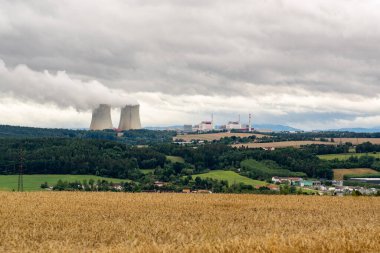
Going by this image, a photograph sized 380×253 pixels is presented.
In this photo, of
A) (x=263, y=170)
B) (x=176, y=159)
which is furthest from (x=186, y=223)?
(x=176, y=159)

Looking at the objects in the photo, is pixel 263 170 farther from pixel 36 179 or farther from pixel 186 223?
pixel 186 223

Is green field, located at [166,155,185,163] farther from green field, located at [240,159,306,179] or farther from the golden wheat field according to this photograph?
the golden wheat field

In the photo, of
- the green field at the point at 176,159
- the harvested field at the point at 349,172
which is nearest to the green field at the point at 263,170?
the harvested field at the point at 349,172

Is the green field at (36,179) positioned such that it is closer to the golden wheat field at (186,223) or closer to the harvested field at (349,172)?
the harvested field at (349,172)

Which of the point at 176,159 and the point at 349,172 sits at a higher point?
the point at 176,159

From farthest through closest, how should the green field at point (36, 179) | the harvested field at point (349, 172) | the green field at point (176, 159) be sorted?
1. the green field at point (176, 159)
2. the harvested field at point (349, 172)
3. the green field at point (36, 179)

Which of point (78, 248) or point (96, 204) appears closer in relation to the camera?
point (78, 248)

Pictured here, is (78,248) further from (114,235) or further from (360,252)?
(360,252)

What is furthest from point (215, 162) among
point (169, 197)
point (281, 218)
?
point (281, 218)

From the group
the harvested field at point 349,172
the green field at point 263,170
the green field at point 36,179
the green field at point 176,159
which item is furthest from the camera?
the green field at point 176,159
